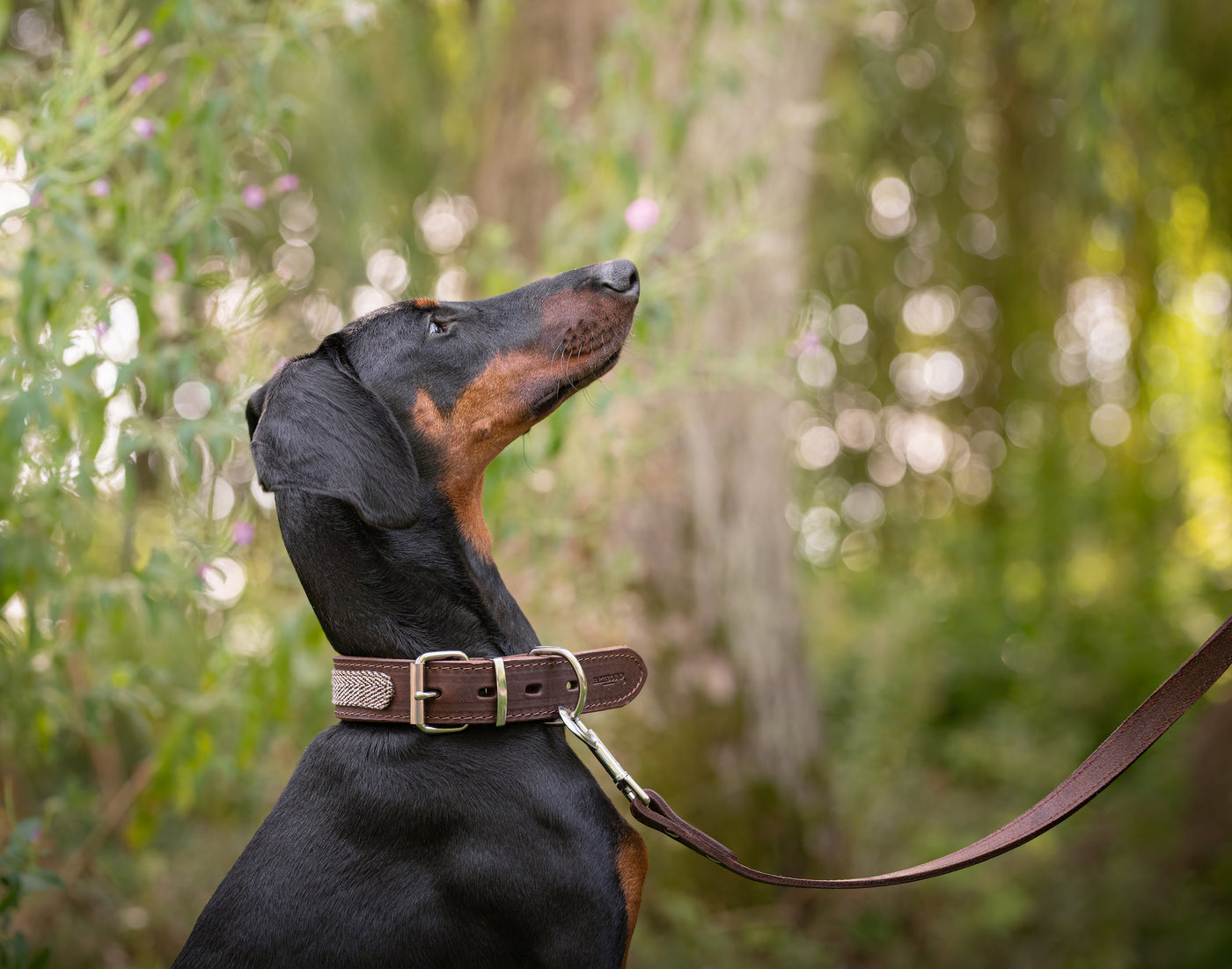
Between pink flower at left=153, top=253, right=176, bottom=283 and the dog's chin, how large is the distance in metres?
1.16

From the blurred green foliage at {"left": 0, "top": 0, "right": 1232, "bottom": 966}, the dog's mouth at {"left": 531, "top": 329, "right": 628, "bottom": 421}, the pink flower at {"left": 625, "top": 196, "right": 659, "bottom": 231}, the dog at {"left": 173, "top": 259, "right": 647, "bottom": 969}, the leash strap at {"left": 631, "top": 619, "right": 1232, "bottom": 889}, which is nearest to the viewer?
the dog at {"left": 173, "top": 259, "right": 647, "bottom": 969}

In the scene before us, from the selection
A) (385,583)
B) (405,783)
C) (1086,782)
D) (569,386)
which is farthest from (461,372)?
(1086,782)

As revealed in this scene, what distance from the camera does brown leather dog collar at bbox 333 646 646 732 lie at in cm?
186

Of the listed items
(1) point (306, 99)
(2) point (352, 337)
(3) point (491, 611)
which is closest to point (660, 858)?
(3) point (491, 611)

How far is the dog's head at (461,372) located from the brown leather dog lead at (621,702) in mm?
365

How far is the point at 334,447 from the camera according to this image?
6.41 feet

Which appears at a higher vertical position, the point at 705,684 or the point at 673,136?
the point at 673,136

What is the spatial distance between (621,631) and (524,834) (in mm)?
2114

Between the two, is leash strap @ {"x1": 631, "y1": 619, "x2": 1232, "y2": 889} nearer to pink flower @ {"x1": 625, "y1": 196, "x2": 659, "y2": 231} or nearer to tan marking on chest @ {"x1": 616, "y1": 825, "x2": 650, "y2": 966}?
tan marking on chest @ {"x1": 616, "y1": 825, "x2": 650, "y2": 966}

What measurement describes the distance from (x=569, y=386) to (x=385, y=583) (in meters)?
0.61

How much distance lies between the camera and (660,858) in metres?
4.23

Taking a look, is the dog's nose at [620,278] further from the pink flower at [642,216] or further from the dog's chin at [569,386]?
the pink flower at [642,216]

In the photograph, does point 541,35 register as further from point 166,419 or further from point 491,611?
point 491,611

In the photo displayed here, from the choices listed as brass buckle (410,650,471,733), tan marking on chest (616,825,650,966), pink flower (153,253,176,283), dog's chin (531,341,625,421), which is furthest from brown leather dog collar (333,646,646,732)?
pink flower (153,253,176,283)
